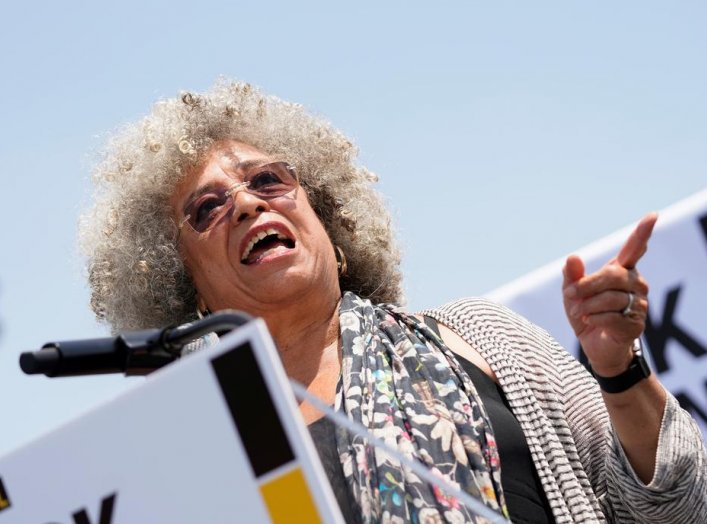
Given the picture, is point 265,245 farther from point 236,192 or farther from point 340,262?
point 340,262

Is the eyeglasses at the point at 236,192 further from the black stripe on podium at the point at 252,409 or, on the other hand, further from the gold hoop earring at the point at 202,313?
the black stripe on podium at the point at 252,409

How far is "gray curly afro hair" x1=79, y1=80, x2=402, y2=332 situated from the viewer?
3.40 metres

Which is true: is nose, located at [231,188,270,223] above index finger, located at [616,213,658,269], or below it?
above

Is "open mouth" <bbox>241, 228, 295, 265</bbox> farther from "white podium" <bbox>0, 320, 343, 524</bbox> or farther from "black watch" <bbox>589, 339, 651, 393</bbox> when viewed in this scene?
"white podium" <bbox>0, 320, 343, 524</bbox>

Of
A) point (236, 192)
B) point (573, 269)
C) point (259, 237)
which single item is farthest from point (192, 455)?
point (236, 192)

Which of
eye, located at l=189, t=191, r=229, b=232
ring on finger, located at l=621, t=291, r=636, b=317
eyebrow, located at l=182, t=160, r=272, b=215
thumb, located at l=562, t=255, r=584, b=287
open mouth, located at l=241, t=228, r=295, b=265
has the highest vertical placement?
eyebrow, located at l=182, t=160, r=272, b=215

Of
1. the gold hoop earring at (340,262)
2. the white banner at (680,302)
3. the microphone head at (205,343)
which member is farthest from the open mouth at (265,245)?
the white banner at (680,302)

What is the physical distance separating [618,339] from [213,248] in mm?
1379

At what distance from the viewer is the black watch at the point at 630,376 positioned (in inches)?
89.0

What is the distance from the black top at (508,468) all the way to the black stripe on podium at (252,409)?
0.95m

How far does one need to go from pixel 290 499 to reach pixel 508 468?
1.15 meters

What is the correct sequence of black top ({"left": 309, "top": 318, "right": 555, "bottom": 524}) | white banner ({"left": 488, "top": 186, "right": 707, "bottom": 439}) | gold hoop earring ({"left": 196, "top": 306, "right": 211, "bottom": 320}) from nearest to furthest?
1. black top ({"left": 309, "top": 318, "right": 555, "bottom": 524})
2. gold hoop earring ({"left": 196, "top": 306, "right": 211, "bottom": 320})
3. white banner ({"left": 488, "top": 186, "right": 707, "bottom": 439})

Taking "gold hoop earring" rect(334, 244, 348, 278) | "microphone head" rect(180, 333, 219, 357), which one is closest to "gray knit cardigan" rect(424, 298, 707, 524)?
"gold hoop earring" rect(334, 244, 348, 278)

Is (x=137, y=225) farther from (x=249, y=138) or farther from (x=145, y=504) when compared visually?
(x=145, y=504)
